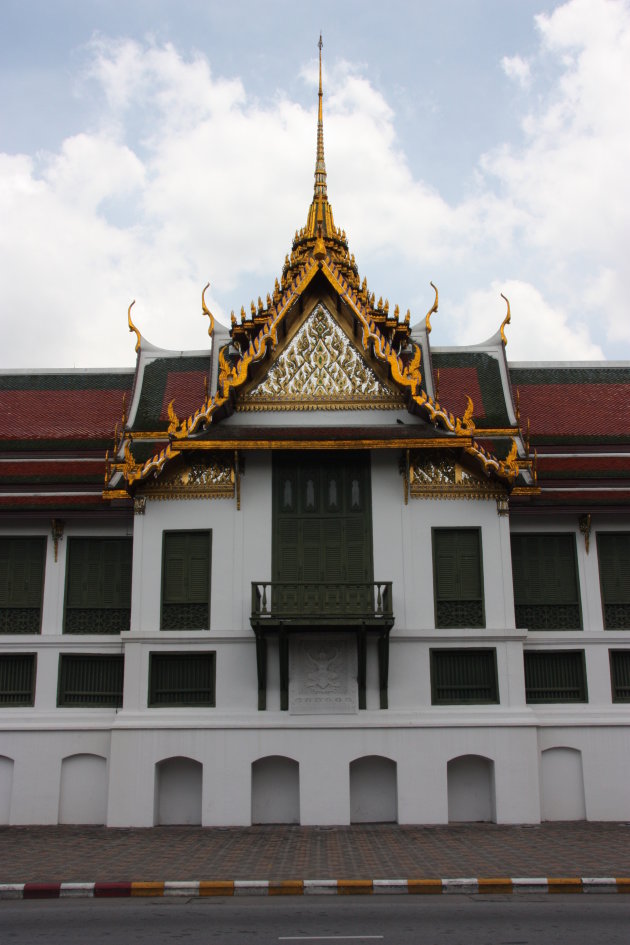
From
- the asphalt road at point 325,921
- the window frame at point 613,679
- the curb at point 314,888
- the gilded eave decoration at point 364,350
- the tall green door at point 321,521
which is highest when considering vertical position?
the gilded eave decoration at point 364,350

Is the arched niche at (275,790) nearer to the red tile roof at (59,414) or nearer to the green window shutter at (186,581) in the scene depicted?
the green window shutter at (186,581)

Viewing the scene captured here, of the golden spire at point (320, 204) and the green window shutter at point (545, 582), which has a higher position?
the golden spire at point (320, 204)

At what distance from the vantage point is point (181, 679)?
17578mm

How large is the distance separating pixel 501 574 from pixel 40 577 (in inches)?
385

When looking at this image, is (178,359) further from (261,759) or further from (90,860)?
(90,860)

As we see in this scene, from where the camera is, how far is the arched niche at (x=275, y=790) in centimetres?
1706

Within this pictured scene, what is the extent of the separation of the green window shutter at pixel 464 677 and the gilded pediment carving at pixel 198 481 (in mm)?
5528

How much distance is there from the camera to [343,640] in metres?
17.5

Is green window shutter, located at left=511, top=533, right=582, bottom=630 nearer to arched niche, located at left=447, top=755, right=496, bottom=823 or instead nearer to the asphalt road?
arched niche, located at left=447, top=755, right=496, bottom=823

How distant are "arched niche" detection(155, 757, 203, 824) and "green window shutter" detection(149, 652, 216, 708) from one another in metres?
1.16

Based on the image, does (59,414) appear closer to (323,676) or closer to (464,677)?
(323,676)

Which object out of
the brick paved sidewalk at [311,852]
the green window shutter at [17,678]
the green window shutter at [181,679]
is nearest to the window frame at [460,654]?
the brick paved sidewalk at [311,852]

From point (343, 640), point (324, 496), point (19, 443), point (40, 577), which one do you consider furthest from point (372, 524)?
point (19, 443)

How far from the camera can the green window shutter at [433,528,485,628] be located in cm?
1773
